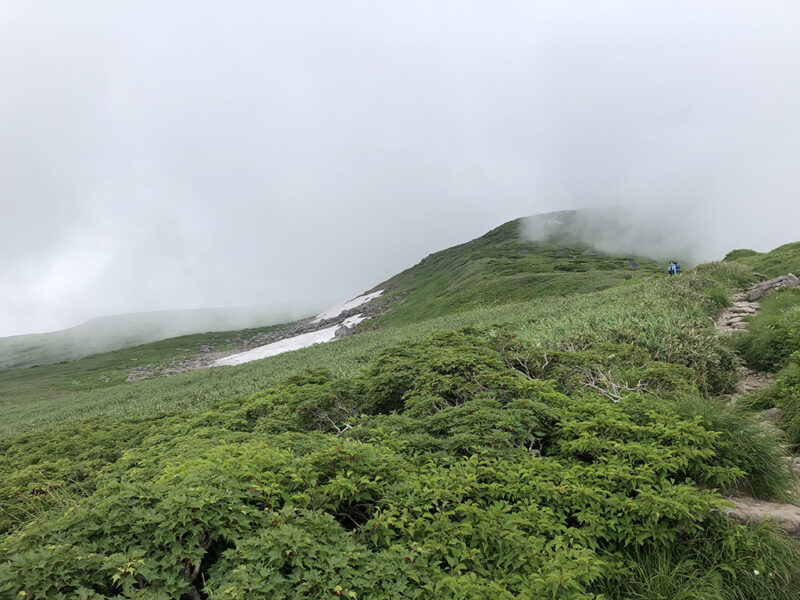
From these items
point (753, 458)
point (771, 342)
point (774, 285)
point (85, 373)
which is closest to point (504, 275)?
point (774, 285)

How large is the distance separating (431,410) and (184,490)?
5233 mm

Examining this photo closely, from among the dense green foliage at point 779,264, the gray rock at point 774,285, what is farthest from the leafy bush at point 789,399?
the dense green foliage at point 779,264

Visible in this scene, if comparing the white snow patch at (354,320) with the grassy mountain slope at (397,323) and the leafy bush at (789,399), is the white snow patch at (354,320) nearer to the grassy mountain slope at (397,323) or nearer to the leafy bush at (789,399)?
the grassy mountain slope at (397,323)

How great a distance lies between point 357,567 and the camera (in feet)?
14.0

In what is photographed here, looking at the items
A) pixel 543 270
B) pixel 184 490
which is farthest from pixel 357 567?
pixel 543 270

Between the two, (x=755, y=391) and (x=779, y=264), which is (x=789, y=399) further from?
(x=779, y=264)

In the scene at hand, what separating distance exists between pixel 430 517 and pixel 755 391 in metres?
10.7

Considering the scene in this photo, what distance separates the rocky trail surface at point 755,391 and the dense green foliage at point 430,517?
397 millimetres

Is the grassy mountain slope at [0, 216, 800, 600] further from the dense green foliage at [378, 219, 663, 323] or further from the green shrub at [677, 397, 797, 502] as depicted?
the dense green foliage at [378, 219, 663, 323]

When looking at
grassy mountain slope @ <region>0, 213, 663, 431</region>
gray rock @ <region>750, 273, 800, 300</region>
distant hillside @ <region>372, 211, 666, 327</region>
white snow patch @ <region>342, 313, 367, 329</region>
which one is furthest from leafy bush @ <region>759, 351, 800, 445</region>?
white snow patch @ <region>342, 313, 367, 329</region>

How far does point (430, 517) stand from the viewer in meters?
5.10

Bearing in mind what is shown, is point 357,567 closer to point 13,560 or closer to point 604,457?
point 13,560

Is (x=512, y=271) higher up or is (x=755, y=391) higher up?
(x=512, y=271)

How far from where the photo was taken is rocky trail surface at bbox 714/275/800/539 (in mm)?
5501
